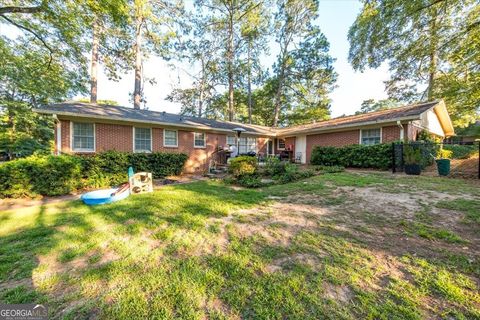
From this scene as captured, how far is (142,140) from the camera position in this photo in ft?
34.4

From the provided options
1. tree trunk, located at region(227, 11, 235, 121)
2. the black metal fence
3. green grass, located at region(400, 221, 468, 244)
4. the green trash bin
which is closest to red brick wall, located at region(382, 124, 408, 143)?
the black metal fence

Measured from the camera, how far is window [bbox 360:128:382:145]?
11.1 meters

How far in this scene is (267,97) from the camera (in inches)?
976

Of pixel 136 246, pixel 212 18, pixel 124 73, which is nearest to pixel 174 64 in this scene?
pixel 124 73

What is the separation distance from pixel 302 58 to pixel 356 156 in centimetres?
1507

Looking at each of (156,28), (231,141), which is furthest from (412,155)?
(156,28)

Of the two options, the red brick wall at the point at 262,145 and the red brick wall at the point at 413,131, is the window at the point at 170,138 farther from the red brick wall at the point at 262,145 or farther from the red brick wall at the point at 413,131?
the red brick wall at the point at 413,131

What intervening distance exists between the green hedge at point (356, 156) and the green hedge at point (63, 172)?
999 centimetres

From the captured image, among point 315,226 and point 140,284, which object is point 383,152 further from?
point 140,284

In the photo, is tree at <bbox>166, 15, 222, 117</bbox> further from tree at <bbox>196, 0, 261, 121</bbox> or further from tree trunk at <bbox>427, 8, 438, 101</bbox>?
tree trunk at <bbox>427, 8, 438, 101</bbox>

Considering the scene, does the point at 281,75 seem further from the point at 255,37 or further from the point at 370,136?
the point at 370,136

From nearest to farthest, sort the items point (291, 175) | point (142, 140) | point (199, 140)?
point (291, 175) < point (142, 140) < point (199, 140)

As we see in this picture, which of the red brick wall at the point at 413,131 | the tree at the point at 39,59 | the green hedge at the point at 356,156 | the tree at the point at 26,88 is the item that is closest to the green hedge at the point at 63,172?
the tree at the point at 39,59

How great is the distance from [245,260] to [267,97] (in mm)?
24360
